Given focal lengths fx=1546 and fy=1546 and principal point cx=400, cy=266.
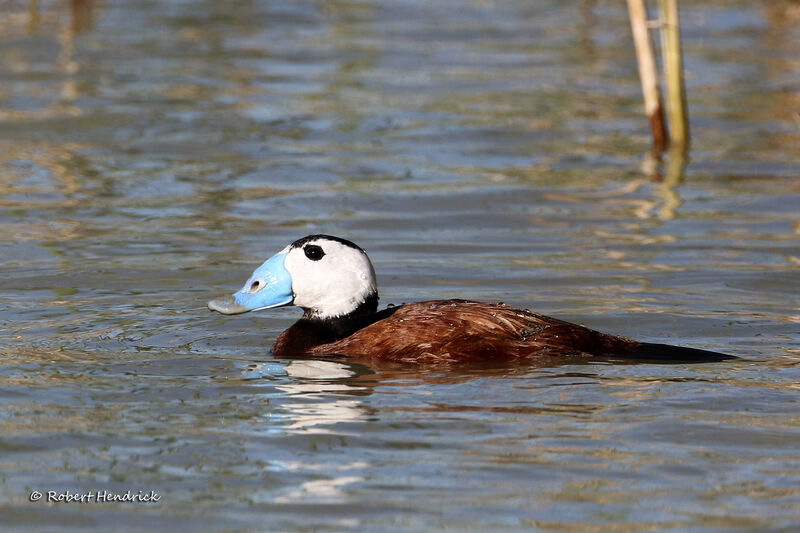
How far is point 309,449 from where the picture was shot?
6312mm

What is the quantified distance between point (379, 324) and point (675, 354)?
1.51 meters

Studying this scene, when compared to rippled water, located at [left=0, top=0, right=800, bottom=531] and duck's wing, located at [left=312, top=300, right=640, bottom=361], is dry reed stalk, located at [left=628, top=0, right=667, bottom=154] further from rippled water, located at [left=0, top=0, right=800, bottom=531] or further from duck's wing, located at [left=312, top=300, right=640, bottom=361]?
duck's wing, located at [left=312, top=300, right=640, bottom=361]

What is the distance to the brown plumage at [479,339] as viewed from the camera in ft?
25.4

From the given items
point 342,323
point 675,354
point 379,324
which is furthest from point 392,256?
point 675,354

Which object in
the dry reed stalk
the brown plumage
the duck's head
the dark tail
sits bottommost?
the dark tail

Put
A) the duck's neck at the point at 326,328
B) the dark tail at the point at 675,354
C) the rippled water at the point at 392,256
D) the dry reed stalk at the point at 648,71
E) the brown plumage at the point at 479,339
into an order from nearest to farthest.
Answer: the rippled water at the point at 392,256, the dark tail at the point at 675,354, the brown plumage at the point at 479,339, the duck's neck at the point at 326,328, the dry reed stalk at the point at 648,71

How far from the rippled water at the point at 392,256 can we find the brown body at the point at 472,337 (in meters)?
0.12

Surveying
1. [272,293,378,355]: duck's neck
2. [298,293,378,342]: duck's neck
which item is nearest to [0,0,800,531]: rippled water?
[272,293,378,355]: duck's neck

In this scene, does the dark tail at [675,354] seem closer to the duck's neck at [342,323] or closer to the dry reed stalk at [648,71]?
the duck's neck at [342,323]

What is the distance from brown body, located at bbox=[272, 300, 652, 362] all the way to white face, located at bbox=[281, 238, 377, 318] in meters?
0.26

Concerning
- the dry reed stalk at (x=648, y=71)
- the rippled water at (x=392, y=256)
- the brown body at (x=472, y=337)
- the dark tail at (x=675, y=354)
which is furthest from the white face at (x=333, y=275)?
the dry reed stalk at (x=648, y=71)

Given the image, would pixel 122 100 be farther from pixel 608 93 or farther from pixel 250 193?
pixel 608 93

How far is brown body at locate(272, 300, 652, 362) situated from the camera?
775 centimetres

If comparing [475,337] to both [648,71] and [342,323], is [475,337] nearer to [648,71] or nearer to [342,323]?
[342,323]
